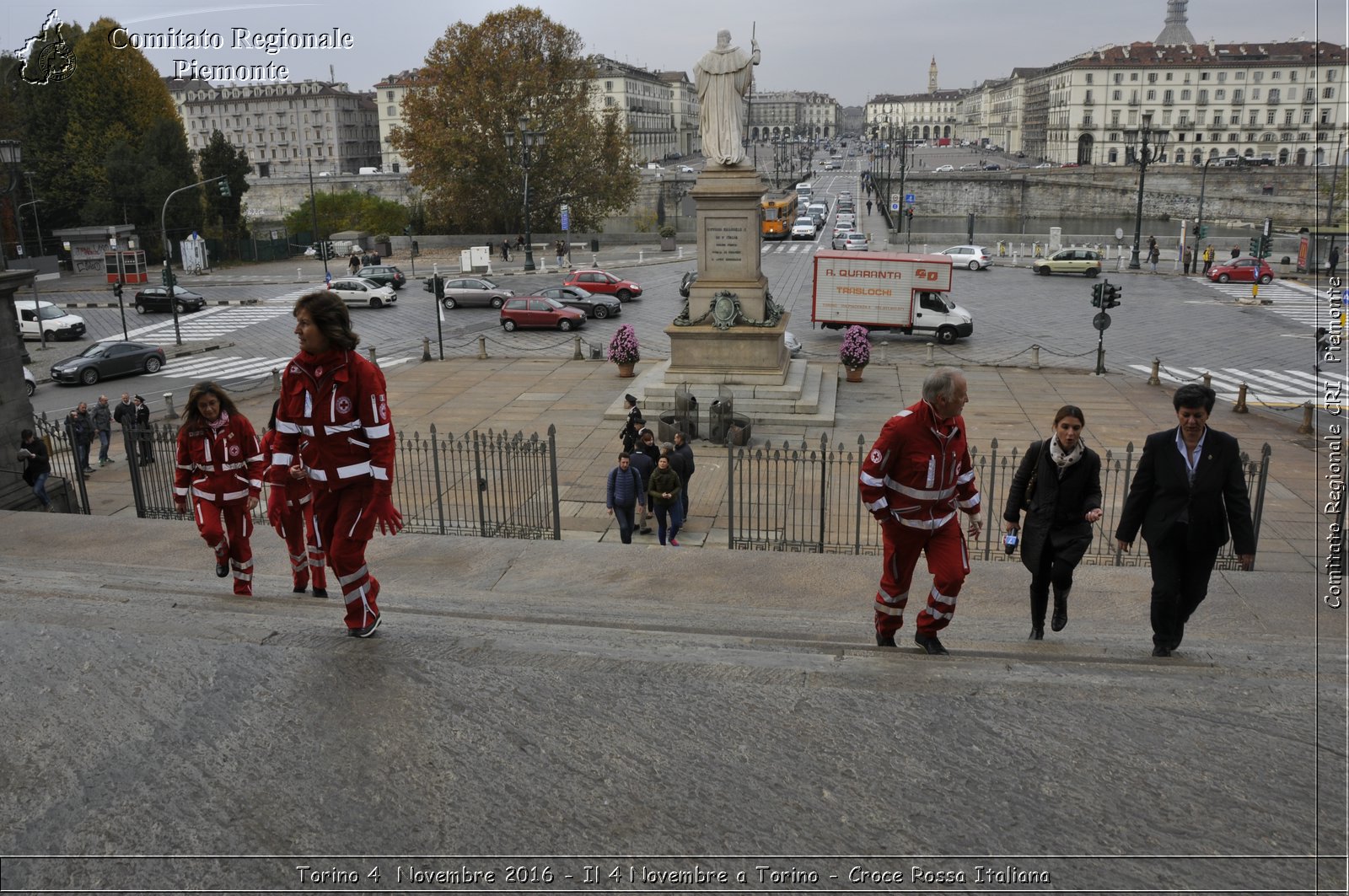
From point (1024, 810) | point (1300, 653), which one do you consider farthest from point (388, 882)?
point (1300, 653)

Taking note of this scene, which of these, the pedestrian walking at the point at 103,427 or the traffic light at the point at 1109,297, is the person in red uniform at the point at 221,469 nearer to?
the pedestrian walking at the point at 103,427

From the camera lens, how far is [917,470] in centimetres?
524

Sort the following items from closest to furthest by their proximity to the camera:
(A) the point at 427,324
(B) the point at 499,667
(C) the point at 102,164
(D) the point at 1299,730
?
(D) the point at 1299,730
(B) the point at 499,667
(A) the point at 427,324
(C) the point at 102,164

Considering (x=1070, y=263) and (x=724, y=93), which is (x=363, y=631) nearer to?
(x=724, y=93)

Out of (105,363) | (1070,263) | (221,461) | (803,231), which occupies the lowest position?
(105,363)

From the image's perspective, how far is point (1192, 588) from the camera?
5.52 meters

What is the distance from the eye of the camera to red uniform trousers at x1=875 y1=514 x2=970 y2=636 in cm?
528

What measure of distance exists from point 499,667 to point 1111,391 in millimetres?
17885

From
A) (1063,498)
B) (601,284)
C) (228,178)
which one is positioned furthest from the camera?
(228,178)

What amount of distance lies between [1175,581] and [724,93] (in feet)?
44.9

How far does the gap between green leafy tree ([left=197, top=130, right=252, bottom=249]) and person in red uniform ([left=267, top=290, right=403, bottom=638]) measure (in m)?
61.9

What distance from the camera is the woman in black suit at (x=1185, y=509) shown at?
5.31 m

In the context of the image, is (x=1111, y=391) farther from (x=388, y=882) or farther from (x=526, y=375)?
(x=388, y=882)

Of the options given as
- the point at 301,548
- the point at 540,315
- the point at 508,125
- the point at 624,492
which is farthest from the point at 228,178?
the point at 301,548
